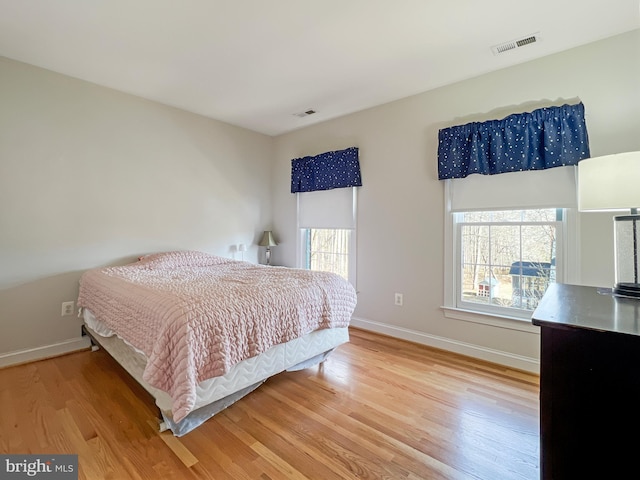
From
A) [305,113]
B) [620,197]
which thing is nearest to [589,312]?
[620,197]

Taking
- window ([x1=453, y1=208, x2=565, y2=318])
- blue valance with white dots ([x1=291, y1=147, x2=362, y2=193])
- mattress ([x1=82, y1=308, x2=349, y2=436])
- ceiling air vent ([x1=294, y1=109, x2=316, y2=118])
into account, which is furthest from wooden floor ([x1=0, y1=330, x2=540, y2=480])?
ceiling air vent ([x1=294, y1=109, x2=316, y2=118])

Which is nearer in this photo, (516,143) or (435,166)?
(516,143)

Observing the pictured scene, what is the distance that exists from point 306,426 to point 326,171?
9.00ft

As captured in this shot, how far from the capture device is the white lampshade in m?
1.31

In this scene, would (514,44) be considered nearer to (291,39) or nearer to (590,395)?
(291,39)

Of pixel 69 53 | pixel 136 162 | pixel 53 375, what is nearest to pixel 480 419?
pixel 53 375

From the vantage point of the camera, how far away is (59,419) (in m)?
1.79

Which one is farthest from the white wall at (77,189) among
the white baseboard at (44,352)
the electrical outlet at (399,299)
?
the electrical outlet at (399,299)

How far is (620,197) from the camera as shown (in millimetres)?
1335

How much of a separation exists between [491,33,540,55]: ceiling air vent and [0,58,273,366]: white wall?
10.0 feet

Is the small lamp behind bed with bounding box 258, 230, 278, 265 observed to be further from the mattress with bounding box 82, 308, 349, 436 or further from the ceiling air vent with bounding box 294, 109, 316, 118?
the mattress with bounding box 82, 308, 349, 436

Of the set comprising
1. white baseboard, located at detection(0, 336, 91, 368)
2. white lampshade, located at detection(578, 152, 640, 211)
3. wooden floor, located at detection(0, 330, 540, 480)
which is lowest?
wooden floor, located at detection(0, 330, 540, 480)

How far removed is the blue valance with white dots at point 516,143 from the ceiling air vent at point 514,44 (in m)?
0.48

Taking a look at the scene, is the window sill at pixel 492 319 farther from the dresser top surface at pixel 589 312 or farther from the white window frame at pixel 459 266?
the dresser top surface at pixel 589 312
